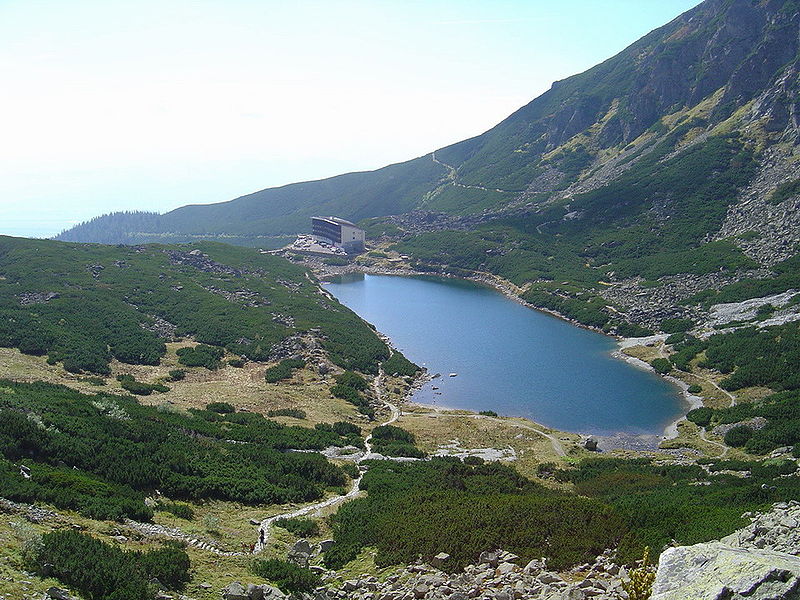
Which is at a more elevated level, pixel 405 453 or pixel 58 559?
pixel 58 559

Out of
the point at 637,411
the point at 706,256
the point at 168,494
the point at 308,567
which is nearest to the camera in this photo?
the point at 308,567

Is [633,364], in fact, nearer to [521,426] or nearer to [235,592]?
[521,426]

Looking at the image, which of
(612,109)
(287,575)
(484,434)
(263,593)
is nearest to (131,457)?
(287,575)

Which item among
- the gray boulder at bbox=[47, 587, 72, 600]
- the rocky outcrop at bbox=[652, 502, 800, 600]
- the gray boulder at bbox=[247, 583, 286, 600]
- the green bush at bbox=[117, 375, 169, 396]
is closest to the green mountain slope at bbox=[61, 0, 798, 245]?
the green bush at bbox=[117, 375, 169, 396]

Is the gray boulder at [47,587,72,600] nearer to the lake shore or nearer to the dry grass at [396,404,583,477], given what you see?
the dry grass at [396,404,583,477]

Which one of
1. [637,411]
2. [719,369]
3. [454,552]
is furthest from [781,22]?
[454,552]

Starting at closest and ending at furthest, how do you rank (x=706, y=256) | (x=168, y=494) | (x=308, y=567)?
(x=308, y=567)
(x=168, y=494)
(x=706, y=256)

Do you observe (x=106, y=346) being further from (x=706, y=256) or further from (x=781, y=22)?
(x=781, y=22)
